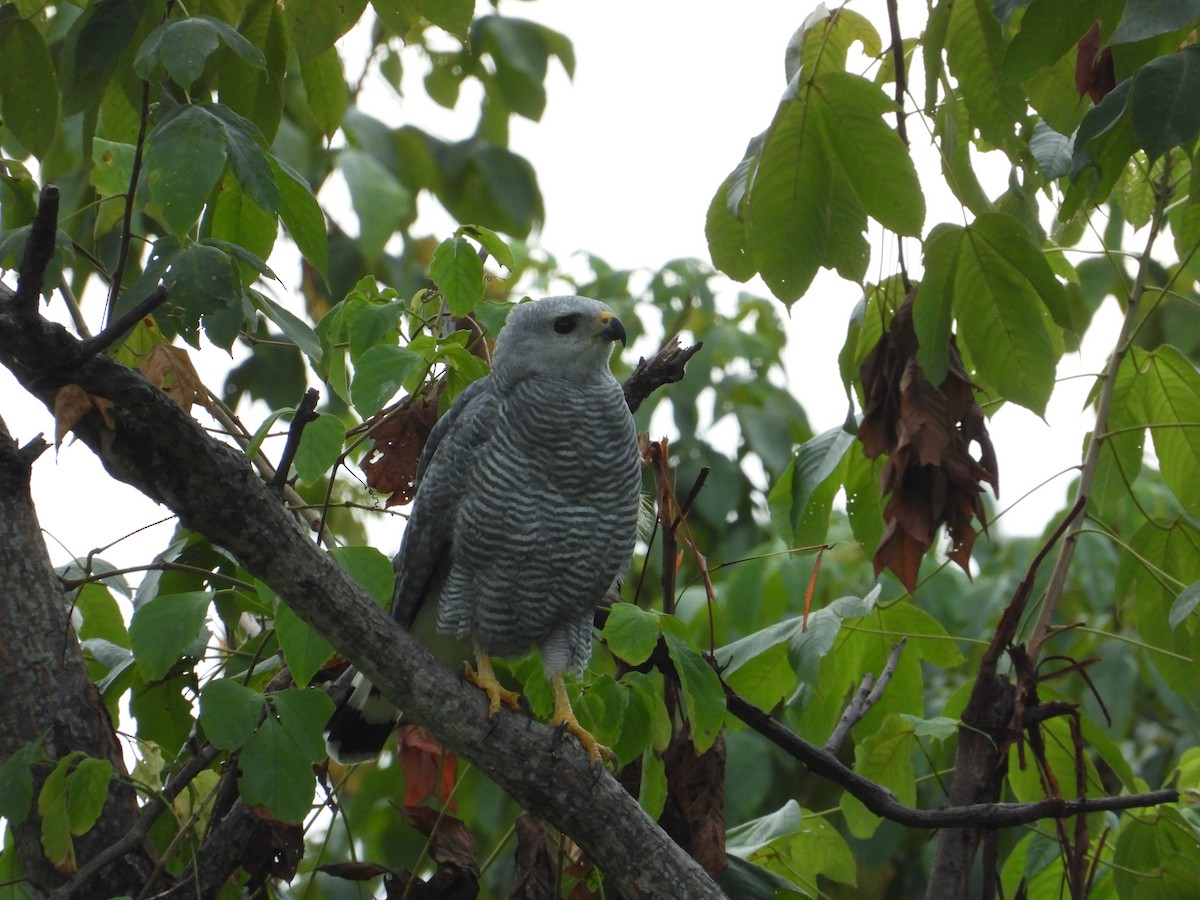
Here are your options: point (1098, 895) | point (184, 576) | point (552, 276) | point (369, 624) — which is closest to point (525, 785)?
point (369, 624)

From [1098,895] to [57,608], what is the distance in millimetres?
2504

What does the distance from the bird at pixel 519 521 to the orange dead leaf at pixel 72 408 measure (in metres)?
1.14

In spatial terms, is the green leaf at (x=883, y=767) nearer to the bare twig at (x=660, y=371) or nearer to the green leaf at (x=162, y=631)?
the bare twig at (x=660, y=371)

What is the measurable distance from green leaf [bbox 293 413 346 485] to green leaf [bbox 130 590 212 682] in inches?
14.7

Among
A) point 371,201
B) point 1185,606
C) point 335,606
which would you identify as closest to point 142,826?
point 335,606

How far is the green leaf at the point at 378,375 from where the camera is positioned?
8.07ft

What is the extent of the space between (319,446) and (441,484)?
2.78ft

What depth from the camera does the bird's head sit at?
3.26 m

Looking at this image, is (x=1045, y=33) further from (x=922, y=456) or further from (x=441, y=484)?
(x=441, y=484)

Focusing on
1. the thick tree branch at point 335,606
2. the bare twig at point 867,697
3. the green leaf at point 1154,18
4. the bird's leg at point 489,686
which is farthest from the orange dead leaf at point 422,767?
the green leaf at point 1154,18

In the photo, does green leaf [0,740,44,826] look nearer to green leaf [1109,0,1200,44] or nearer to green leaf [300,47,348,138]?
green leaf [300,47,348,138]

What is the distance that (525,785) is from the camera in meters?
2.48

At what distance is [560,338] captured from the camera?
10.8 feet

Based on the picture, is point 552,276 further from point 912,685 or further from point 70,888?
point 70,888
